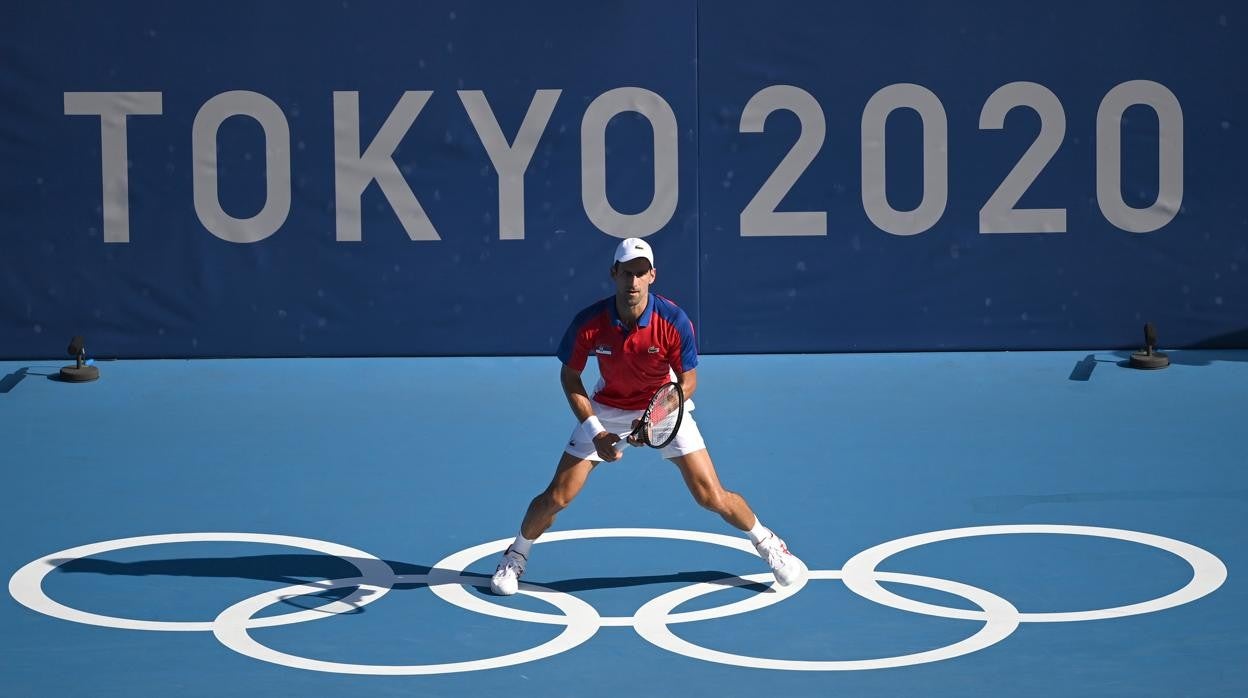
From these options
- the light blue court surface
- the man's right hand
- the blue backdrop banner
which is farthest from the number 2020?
the man's right hand

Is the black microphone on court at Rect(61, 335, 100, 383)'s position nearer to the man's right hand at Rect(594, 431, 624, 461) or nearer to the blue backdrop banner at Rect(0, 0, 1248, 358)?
the blue backdrop banner at Rect(0, 0, 1248, 358)

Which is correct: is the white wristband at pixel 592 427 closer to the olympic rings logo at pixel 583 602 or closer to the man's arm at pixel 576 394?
the man's arm at pixel 576 394

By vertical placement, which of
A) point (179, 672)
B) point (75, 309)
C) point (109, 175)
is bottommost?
point (179, 672)

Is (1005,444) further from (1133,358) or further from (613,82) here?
(613,82)

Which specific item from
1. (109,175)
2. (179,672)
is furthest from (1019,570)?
(109,175)

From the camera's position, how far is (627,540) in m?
8.70

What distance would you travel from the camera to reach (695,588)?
25.8 ft

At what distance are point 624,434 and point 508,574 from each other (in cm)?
81

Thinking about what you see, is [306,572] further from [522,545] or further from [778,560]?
[778,560]

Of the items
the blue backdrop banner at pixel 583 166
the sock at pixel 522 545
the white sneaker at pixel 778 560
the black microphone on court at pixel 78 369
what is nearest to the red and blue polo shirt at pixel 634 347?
the sock at pixel 522 545

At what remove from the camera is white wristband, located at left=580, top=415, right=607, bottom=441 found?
24.6ft

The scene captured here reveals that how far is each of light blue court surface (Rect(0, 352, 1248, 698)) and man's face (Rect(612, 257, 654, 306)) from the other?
132 centimetres

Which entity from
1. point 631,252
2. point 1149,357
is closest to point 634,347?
point 631,252

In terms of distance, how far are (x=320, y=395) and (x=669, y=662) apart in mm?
6602
